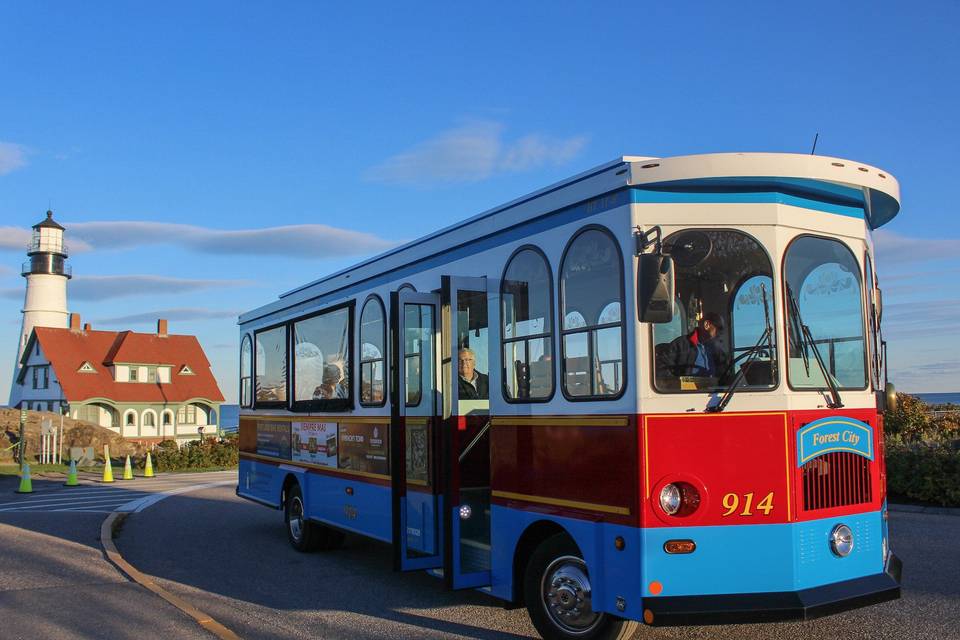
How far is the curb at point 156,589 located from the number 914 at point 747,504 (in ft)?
12.2

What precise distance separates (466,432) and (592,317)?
6.72 ft

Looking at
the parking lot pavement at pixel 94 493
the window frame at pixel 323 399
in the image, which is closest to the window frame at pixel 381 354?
the window frame at pixel 323 399

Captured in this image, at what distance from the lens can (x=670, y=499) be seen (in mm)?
5238

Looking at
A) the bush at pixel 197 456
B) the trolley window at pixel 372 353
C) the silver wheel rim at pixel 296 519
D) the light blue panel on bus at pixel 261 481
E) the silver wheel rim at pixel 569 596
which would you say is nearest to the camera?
the silver wheel rim at pixel 569 596

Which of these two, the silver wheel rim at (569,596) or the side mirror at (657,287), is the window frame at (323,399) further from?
the side mirror at (657,287)

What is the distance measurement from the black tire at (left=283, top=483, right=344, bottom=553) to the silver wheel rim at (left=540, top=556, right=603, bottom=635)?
475 centimetres

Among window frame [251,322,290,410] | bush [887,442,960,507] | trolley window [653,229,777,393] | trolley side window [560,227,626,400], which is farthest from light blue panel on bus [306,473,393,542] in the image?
bush [887,442,960,507]

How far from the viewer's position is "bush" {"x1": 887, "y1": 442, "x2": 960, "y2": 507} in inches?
495

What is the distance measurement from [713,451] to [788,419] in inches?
20.1

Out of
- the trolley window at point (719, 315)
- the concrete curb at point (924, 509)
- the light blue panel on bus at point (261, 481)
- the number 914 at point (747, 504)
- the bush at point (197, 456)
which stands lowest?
the bush at point (197, 456)

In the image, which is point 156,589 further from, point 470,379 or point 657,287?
point 657,287

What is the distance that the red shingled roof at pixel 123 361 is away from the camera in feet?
158

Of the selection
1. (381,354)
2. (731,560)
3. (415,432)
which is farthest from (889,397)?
(381,354)

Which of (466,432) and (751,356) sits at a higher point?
(751,356)
